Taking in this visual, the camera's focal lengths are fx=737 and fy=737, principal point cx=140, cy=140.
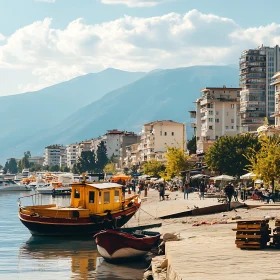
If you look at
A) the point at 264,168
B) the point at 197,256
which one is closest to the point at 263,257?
the point at 197,256

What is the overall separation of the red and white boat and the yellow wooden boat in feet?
35.4

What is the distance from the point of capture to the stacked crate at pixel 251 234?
22.5m

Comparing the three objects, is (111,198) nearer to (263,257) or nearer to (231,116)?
(263,257)

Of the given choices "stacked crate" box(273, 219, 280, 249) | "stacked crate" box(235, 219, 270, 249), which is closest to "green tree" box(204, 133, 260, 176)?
"stacked crate" box(273, 219, 280, 249)

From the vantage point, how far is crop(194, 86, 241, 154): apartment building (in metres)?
150

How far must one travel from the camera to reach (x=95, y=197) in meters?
42.6

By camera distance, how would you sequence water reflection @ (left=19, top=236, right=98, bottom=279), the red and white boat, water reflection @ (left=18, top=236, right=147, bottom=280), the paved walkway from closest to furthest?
1. the paved walkway
2. water reflection @ (left=18, top=236, right=147, bottom=280)
3. the red and white boat
4. water reflection @ (left=19, top=236, right=98, bottom=279)

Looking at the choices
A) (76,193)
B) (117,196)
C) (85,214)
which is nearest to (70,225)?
(85,214)

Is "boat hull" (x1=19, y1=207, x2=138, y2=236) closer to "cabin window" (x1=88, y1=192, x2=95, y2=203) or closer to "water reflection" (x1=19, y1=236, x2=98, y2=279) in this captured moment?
"water reflection" (x1=19, y1=236, x2=98, y2=279)

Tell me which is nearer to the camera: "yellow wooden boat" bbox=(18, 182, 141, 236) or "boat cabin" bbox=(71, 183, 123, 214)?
"yellow wooden boat" bbox=(18, 182, 141, 236)

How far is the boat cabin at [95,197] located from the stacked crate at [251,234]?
66.1ft

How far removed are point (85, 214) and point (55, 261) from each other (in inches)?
349

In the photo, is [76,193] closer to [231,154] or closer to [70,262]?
[70,262]

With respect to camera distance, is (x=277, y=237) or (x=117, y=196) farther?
(x=117, y=196)
